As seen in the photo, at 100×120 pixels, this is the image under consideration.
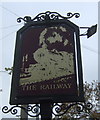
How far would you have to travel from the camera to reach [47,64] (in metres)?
3.97

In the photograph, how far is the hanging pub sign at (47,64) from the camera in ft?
12.4

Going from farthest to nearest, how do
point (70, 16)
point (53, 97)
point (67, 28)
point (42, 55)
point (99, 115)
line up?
point (99, 115) → point (70, 16) → point (67, 28) → point (42, 55) → point (53, 97)

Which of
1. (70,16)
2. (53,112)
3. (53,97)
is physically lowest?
(53,112)

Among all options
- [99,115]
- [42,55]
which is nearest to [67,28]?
[42,55]

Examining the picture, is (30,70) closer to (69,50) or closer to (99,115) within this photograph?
(69,50)

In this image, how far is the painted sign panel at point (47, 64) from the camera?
12.5 feet

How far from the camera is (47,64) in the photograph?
13.0 feet

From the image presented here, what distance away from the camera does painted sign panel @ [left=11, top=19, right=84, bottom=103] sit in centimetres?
380

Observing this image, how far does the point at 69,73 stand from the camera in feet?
12.8

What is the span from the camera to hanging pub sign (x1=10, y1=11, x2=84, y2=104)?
3.79 meters

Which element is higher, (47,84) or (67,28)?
(67,28)

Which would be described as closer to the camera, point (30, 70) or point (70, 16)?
point (30, 70)

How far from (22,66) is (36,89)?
19.3 inches

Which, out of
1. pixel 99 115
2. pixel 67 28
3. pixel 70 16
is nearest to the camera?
pixel 67 28
